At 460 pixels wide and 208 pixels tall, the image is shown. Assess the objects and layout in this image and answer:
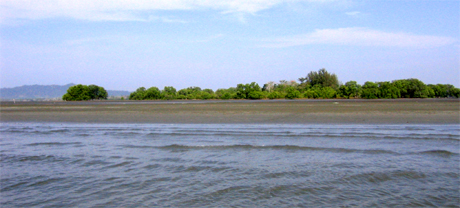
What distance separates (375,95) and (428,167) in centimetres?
4374

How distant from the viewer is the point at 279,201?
5340 millimetres

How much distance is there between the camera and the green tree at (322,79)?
70.1 metres

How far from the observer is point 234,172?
23.5 ft

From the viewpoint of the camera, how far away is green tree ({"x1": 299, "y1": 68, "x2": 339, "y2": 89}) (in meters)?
70.1

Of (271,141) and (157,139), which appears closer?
(271,141)

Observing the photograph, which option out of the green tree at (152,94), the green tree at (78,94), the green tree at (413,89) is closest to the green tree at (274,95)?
the green tree at (413,89)

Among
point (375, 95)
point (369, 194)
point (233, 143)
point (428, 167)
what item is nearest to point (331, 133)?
point (233, 143)

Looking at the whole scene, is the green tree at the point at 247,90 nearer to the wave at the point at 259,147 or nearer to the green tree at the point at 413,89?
the green tree at the point at 413,89

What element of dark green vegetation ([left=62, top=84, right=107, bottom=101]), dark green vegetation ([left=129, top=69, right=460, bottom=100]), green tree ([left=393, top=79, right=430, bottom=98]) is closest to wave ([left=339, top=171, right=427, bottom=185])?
dark green vegetation ([left=129, top=69, right=460, bottom=100])

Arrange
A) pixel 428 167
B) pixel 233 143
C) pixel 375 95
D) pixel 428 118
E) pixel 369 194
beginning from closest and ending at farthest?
pixel 369 194 → pixel 428 167 → pixel 233 143 → pixel 428 118 → pixel 375 95

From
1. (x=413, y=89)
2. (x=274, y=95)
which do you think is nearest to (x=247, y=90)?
(x=274, y=95)

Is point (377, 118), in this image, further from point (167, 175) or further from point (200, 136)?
point (167, 175)

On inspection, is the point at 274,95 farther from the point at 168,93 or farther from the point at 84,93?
the point at 84,93

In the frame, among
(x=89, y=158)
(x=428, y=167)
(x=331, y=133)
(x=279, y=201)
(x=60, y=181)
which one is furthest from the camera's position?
(x=331, y=133)
